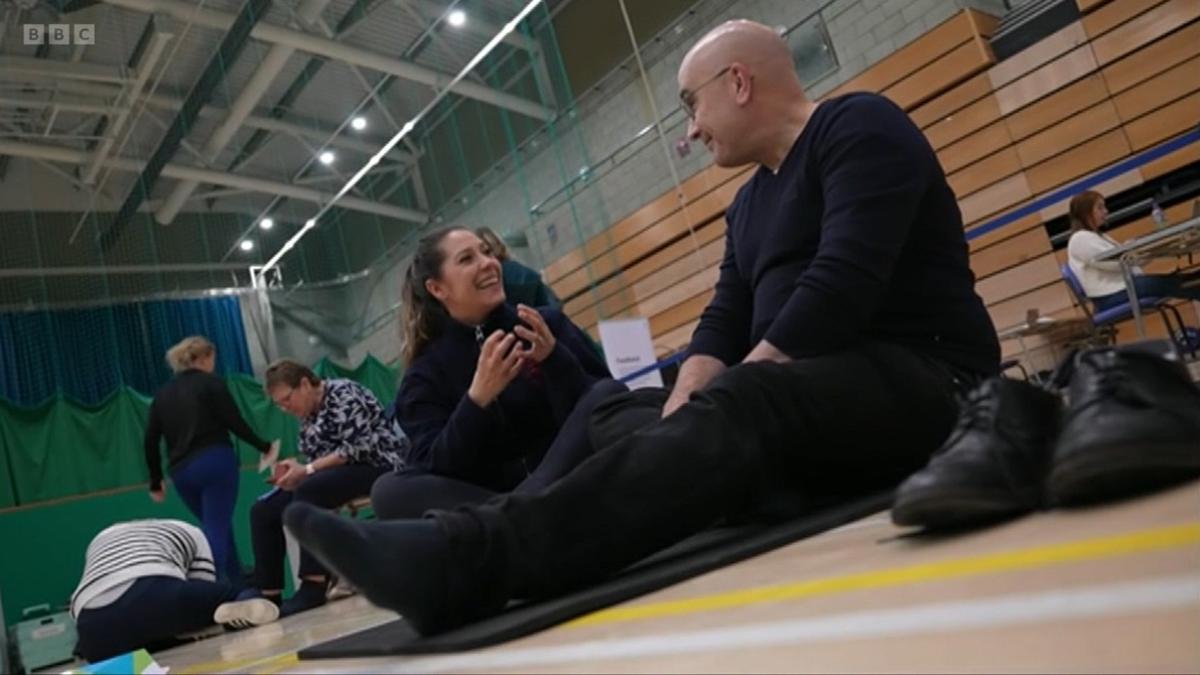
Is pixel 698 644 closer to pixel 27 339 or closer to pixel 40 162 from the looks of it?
pixel 27 339

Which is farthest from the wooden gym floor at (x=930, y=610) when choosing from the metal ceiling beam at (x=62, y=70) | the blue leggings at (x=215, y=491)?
the metal ceiling beam at (x=62, y=70)

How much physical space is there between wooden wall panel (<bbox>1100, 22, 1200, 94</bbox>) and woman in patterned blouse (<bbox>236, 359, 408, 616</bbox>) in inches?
191

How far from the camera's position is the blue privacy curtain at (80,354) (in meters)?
5.42

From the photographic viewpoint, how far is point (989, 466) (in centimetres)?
72

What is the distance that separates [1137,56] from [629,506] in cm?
573

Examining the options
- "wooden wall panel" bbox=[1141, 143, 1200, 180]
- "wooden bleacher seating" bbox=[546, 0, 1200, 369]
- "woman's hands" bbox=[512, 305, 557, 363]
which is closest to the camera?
"woman's hands" bbox=[512, 305, 557, 363]

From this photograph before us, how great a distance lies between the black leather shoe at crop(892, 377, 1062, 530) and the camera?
716 millimetres

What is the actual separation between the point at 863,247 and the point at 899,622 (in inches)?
25.5

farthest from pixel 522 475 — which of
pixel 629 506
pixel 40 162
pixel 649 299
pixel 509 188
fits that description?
pixel 649 299

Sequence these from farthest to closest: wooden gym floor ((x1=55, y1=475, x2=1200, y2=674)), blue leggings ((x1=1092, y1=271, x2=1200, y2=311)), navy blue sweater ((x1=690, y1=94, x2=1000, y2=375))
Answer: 1. blue leggings ((x1=1092, y1=271, x2=1200, y2=311))
2. navy blue sweater ((x1=690, y1=94, x2=1000, y2=375))
3. wooden gym floor ((x1=55, y1=475, x2=1200, y2=674))

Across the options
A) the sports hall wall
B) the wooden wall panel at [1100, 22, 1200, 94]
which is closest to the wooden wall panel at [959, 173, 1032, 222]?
the wooden wall panel at [1100, 22, 1200, 94]

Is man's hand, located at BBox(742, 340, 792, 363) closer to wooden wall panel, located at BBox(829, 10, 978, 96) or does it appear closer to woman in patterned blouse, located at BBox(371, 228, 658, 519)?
woman in patterned blouse, located at BBox(371, 228, 658, 519)

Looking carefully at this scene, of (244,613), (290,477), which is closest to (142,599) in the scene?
(244,613)

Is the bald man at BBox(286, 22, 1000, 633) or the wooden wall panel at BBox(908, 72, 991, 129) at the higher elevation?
the wooden wall panel at BBox(908, 72, 991, 129)
